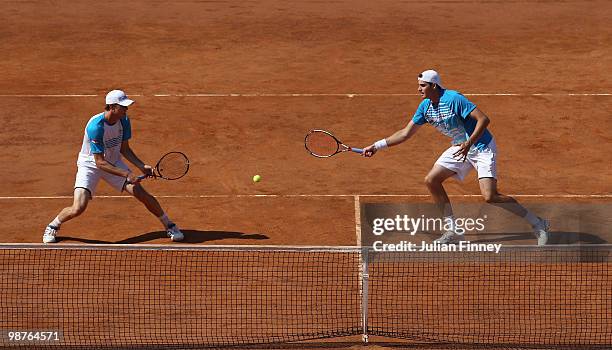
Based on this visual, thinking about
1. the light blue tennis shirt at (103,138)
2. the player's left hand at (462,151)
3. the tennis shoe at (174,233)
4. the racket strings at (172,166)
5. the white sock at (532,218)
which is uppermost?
the light blue tennis shirt at (103,138)

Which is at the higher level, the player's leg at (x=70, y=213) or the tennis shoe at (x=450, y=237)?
the player's leg at (x=70, y=213)

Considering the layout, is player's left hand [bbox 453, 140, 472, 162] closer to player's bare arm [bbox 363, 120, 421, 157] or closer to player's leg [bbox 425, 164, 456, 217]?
player's leg [bbox 425, 164, 456, 217]

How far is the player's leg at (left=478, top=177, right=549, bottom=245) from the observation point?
1263 cm

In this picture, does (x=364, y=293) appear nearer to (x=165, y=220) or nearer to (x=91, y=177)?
(x=165, y=220)

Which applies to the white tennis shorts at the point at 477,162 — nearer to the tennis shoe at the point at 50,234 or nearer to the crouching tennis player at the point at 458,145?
the crouching tennis player at the point at 458,145

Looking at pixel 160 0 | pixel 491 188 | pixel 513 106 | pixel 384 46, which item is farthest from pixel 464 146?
pixel 160 0

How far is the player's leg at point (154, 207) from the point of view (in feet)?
42.3

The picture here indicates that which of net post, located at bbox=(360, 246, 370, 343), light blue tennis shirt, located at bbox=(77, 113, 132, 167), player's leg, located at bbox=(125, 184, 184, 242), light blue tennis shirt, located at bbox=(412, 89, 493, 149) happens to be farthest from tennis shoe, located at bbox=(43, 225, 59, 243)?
light blue tennis shirt, located at bbox=(412, 89, 493, 149)

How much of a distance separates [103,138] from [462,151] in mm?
4135

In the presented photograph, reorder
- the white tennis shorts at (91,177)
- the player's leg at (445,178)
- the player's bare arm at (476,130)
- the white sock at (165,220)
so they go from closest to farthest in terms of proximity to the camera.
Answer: the player's bare arm at (476,130) < the player's leg at (445,178) < the white tennis shorts at (91,177) < the white sock at (165,220)

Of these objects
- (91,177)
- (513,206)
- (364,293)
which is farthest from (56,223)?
(513,206)

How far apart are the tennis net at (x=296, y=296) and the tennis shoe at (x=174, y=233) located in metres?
0.60

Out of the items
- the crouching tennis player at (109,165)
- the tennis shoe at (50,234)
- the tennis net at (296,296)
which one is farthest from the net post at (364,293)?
the tennis shoe at (50,234)

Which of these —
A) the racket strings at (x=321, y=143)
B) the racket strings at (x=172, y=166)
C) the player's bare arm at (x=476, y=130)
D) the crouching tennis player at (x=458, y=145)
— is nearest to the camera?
the player's bare arm at (x=476, y=130)
